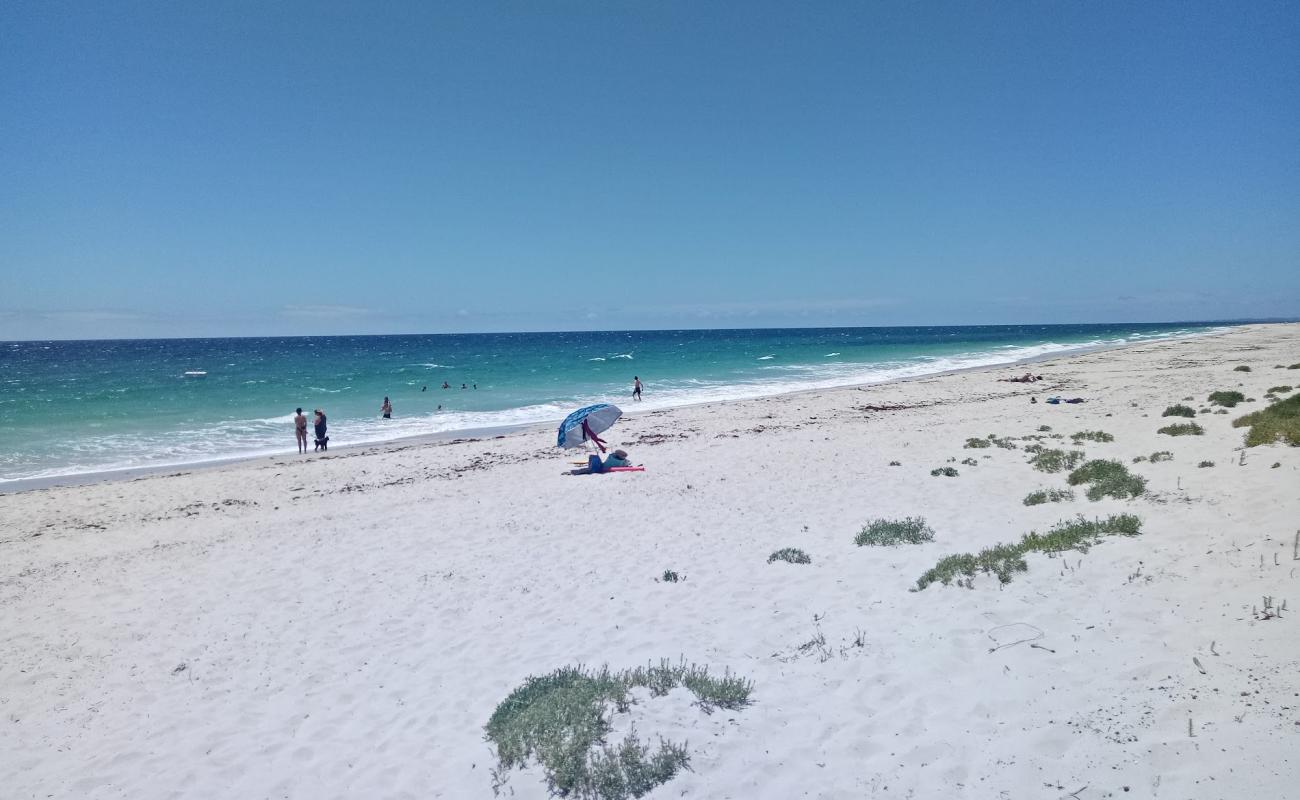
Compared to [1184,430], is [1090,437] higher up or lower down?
lower down

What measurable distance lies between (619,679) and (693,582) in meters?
2.91

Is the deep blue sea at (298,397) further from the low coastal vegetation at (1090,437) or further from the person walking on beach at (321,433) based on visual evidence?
the low coastal vegetation at (1090,437)

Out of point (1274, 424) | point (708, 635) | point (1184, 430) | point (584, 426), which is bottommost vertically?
point (708, 635)

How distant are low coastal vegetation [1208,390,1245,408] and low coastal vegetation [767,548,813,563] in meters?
14.2

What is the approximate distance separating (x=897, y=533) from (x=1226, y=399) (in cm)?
1342

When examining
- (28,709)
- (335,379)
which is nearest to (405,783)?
(28,709)

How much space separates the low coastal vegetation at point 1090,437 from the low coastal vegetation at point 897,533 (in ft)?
24.1

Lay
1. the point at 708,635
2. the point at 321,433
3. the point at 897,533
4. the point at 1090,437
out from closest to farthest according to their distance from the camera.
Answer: the point at 708,635 → the point at 897,533 → the point at 1090,437 → the point at 321,433

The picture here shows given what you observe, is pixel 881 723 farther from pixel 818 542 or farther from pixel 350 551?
pixel 350 551

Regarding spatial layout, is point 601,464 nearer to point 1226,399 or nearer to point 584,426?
point 584,426

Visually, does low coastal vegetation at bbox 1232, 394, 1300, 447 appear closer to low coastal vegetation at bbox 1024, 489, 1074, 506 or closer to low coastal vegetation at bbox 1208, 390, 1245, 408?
low coastal vegetation at bbox 1208, 390, 1245, 408

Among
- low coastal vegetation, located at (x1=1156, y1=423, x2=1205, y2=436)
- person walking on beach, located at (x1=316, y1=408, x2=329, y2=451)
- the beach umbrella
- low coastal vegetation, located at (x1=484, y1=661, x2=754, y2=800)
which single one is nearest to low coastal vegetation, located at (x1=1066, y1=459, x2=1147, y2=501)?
low coastal vegetation, located at (x1=1156, y1=423, x2=1205, y2=436)

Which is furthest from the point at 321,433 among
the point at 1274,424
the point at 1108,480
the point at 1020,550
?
the point at 1274,424

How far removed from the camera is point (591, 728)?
513 cm
